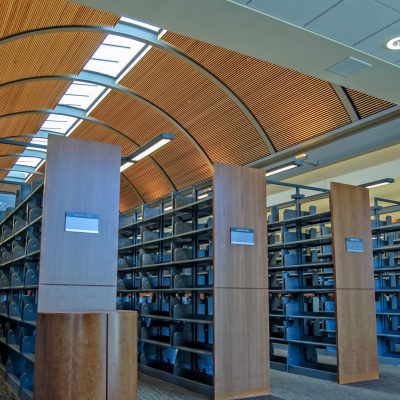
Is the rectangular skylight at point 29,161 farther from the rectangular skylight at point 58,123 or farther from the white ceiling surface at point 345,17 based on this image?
the white ceiling surface at point 345,17

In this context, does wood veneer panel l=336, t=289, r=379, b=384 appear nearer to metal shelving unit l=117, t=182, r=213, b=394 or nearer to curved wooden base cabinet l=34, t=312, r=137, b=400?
metal shelving unit l=117, t=182, r=213, b=394

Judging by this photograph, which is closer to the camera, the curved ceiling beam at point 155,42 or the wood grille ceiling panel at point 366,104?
the curved ceiling beam at point 155,42

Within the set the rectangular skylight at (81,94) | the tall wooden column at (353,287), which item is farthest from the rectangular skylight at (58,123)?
the tall wooden column at (353,287)

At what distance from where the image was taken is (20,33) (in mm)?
8211

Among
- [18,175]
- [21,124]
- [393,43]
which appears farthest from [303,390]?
[18,175]

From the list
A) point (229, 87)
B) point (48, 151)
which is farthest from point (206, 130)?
point (48, 151)

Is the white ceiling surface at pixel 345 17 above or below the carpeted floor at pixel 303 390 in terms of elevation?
above

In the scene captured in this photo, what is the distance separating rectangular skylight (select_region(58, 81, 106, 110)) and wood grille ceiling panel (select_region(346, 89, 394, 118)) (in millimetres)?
6242

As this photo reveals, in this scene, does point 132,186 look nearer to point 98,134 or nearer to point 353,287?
point 98,134

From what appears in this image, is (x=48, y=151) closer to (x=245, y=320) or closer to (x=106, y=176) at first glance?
(x=106, y=176)

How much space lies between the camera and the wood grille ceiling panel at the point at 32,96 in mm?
10977

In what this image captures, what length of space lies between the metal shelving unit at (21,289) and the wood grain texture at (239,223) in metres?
2.03

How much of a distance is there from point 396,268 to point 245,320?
3.70 meters

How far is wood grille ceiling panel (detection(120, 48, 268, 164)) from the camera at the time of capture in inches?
422
